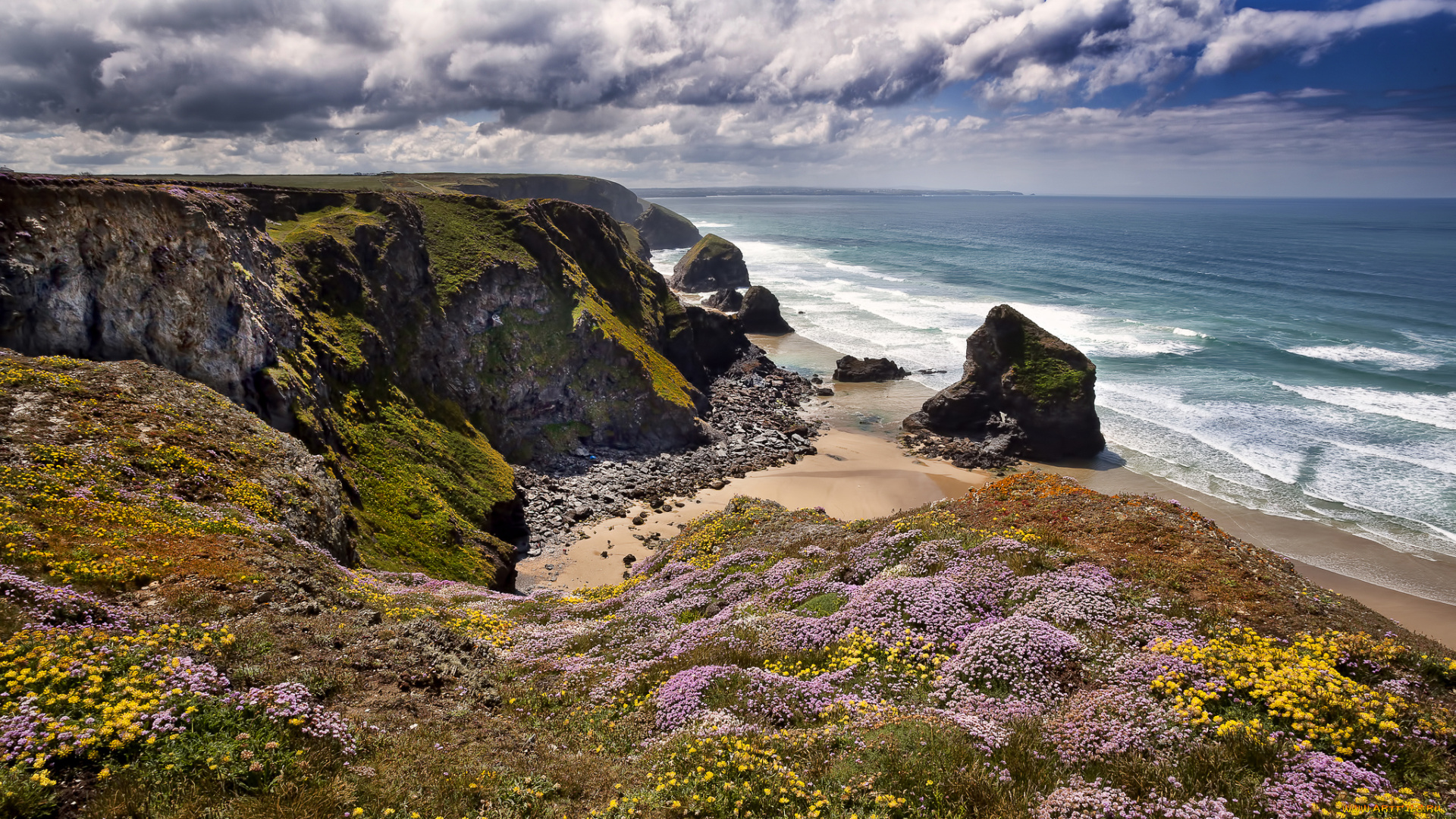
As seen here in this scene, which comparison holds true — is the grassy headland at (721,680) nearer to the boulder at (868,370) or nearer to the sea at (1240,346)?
the sea at (1240,346)

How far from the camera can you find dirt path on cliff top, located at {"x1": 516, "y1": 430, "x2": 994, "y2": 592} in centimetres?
3562

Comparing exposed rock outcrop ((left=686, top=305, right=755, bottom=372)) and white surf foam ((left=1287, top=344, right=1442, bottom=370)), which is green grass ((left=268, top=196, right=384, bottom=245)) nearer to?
exposed rock outcrop ((left=686, top=305, right=755, bottom=372))

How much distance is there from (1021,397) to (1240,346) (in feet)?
140

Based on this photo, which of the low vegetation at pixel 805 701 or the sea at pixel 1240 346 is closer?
the low vegetation at pixel 805 701

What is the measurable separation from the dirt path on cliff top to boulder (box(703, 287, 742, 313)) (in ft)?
171

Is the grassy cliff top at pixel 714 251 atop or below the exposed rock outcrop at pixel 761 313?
atop

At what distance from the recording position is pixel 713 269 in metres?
126

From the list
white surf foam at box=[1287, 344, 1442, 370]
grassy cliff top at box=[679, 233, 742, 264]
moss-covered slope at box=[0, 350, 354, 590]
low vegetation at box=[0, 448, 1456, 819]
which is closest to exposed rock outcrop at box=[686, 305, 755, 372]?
moss-covered slope at box=[0, 350, 354, 590]

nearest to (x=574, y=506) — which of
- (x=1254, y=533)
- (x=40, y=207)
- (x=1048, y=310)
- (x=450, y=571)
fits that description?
(x=450, y=571)

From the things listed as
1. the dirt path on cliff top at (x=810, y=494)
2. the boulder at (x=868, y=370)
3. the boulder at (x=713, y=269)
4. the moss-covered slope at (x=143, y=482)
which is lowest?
the dirt path on cliff top at (x=810, y=494)

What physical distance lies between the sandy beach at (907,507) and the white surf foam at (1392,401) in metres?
26.7

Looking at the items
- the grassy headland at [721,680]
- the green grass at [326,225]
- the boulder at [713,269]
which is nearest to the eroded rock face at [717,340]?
the green grass at [326,225]

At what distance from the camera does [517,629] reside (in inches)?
709

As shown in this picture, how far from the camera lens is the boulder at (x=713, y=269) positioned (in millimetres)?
126125
